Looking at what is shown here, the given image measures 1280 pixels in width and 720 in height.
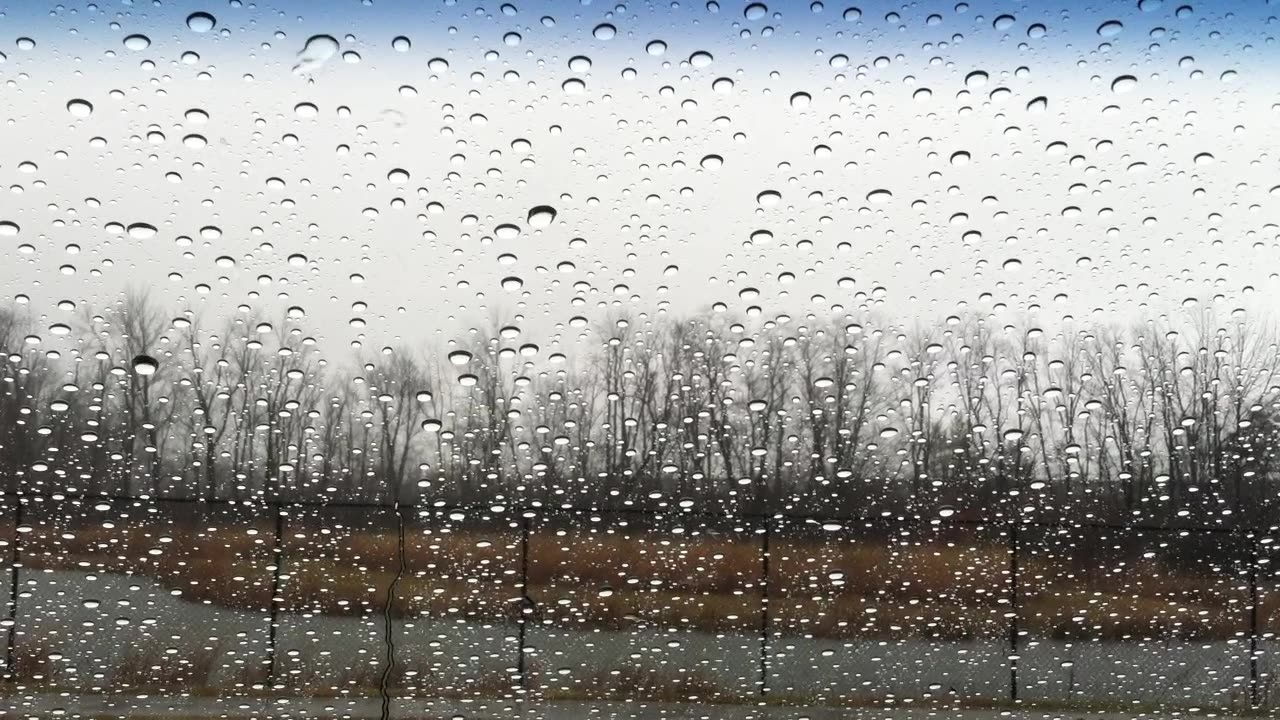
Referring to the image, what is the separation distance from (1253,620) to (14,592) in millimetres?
5239

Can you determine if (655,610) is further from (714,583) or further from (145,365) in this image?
(145,365)

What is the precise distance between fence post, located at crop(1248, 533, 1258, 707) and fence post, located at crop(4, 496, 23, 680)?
506cm

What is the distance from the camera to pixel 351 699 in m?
4.00

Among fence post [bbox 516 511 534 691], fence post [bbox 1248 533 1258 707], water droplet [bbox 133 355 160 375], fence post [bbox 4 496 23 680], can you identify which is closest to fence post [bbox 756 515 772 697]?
fence post [bbox 516 511 534 691]

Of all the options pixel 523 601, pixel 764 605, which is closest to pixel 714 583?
pixel 764 605

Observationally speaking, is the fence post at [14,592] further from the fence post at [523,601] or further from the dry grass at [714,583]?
the fence post at [523,601]

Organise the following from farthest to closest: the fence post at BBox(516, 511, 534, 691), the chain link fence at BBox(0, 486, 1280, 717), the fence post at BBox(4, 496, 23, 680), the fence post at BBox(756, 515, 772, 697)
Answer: the fence post at BBox(756, 515, 772, 697) → the fence post at BBox(516, 511, 534, 691) → the chain link fence at BBox(0, 486, 1280, 717) → the fence post at BBox(4, 496, 23, 680)

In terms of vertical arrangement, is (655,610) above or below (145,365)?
below

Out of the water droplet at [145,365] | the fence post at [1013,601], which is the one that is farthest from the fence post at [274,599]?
the fence post at [1013,601]

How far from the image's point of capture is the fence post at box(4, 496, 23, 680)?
12.1ft

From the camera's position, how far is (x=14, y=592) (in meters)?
3.78

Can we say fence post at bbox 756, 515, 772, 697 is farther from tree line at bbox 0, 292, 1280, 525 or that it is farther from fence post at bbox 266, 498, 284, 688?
fence post at bbox 266, 498, 284, 688

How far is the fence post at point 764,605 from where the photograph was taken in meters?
4.20

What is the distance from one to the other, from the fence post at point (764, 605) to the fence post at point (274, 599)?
82.2 inches
